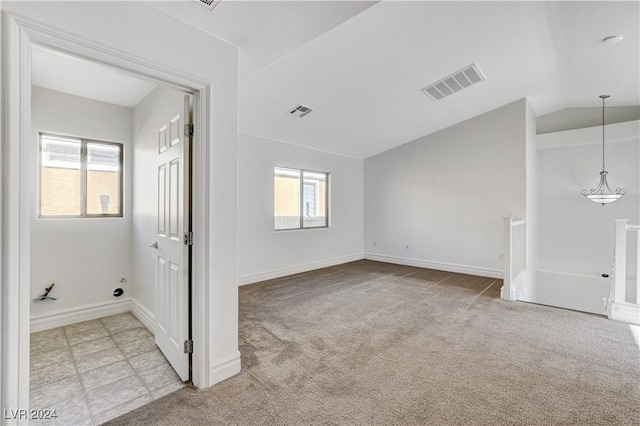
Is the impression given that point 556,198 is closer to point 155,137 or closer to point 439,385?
point 439,385

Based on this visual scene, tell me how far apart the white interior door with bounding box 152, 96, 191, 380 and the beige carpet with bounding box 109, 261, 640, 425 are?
1.43ft

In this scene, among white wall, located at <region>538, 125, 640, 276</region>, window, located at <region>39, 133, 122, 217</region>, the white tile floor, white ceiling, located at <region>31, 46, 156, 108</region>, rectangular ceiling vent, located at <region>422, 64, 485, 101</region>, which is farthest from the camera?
white wall, located at <region>538, 125, 640, 276</region>

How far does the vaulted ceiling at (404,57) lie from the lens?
1922 millimetres

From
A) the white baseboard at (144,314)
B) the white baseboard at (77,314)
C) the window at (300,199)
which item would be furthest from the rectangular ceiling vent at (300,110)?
the white baseboard at (77,314)

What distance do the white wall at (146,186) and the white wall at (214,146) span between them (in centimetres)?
66

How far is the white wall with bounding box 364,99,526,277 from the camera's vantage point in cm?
509

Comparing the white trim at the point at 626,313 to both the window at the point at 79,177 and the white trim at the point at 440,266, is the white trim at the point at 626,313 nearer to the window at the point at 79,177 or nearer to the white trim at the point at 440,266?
the white trim at the point at 440,266

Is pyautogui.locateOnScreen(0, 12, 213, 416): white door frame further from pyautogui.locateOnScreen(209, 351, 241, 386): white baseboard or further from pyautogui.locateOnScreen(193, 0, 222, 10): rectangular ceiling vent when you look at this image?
pyautogui.locateOnScreen(209, 351, 241, 386): white baseboard

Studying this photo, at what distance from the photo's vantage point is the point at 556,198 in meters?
5.85

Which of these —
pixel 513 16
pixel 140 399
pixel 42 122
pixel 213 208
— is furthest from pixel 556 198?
pixel 42 122

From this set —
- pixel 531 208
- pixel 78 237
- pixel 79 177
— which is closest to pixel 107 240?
pixel 78 237

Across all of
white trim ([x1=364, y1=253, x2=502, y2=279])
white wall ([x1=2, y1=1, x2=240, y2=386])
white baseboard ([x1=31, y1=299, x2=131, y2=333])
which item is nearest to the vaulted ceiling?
white wall ([x1=2, y1=1, x2=240, y2=386])

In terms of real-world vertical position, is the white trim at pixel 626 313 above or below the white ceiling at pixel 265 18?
below

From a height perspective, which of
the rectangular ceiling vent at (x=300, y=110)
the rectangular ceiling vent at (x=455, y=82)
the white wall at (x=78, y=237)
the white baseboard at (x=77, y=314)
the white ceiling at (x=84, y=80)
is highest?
the rectangular ceiling vent at (x=455, y=82)
